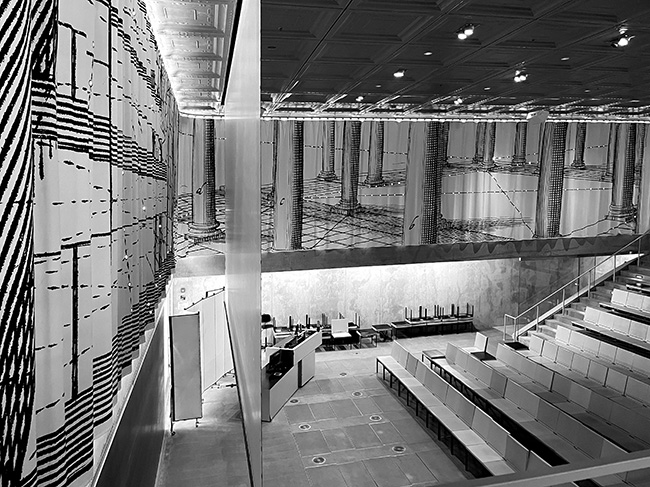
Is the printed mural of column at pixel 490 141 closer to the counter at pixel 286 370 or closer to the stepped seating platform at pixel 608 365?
the stepped seating platform at pixel 608 365

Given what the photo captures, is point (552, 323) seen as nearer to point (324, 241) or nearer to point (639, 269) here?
point (639, 269)

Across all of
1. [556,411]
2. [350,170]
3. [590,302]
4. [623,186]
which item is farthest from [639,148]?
[556,411]

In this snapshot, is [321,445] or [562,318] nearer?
[321,445]

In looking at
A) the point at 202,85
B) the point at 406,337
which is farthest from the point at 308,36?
the point at 406,337

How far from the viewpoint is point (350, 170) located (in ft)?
49.8

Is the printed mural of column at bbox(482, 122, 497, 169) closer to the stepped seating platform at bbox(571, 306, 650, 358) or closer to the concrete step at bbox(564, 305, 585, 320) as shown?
the concrete step at bbox(564, 305, 585, 320)

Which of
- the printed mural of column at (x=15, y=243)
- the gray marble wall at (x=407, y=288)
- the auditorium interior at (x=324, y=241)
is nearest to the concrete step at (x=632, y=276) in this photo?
the auditorium interior at (x=324, y=241)

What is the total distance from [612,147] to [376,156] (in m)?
7.61

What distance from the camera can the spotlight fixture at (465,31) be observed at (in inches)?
255

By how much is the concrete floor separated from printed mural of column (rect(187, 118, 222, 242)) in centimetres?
413

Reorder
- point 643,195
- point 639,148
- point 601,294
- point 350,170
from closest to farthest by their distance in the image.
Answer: point 350,170
point 601,294
point 639,148
point 643,195

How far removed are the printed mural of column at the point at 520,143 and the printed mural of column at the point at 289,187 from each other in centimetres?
654

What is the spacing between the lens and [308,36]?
679 cm

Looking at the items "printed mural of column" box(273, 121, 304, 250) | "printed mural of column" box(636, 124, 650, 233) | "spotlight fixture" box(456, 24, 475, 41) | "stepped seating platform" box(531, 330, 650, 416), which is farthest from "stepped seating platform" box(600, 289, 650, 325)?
"spotlight fixture" box(456, 24, 475, 41)
